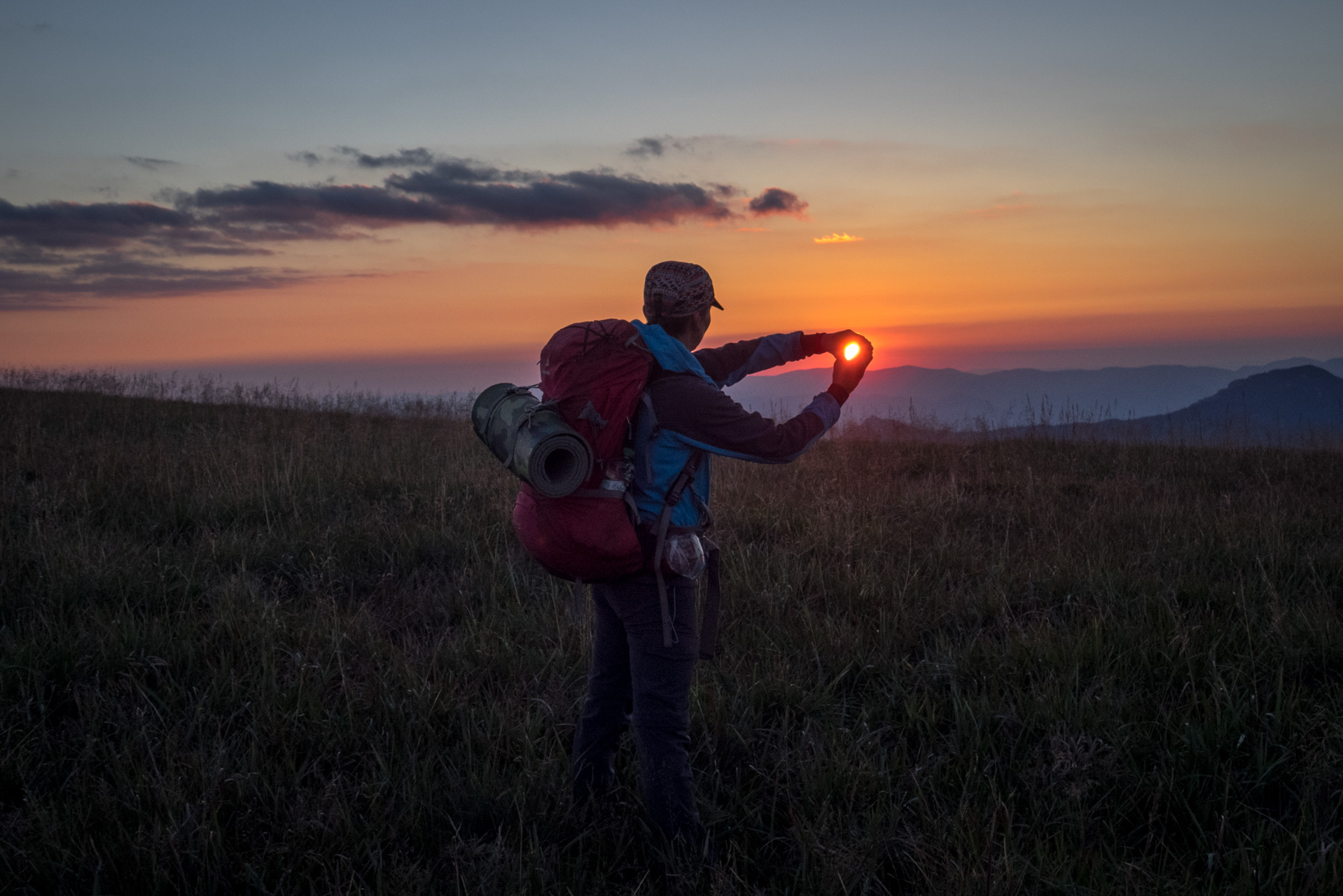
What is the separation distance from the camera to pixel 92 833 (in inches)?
103

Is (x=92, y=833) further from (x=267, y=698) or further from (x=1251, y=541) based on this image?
(x=1251, y=541)

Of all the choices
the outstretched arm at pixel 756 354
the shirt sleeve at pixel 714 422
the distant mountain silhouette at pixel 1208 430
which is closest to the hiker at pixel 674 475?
the shirt sleeve at pixel 714 422

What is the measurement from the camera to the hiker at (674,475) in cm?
243

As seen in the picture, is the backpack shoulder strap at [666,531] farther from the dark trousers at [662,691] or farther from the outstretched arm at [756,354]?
the outstretched arm at [756,354]

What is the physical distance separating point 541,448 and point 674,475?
505 mm

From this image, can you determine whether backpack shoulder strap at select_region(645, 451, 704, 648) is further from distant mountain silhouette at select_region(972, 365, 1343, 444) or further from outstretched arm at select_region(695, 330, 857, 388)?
distant mountain silhouette at select_region(972, 365, 1343, 444)

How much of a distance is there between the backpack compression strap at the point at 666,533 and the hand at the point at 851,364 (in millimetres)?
654

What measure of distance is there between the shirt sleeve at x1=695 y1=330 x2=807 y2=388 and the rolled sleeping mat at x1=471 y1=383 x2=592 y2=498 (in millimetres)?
885

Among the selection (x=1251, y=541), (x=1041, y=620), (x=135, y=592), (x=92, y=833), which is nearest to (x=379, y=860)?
(x=92, y=833)

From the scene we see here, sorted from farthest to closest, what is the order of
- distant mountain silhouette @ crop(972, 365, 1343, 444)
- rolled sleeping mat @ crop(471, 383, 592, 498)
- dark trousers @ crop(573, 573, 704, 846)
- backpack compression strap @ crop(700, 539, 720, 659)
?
1. distant mountain silhouette @ crop(972, 365, 1343, 444)
2. backpack compression strap @ crop(700, 539, 720, 659)
3. dark trousers @ crop(573, 573, 704, 846)
4. rolled sleeping mat @ crop(471, 383, 592, 498)

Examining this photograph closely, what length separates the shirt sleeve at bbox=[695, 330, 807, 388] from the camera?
3080mm

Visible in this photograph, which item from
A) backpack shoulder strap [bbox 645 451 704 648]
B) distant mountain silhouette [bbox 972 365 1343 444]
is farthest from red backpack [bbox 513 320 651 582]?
distant mountain silhouette [bbox 972 365 1343 444]

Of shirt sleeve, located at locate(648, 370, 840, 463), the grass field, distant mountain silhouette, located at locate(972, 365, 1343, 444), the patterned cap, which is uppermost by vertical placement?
the patterned cap

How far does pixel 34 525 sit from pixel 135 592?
5.31 feet
